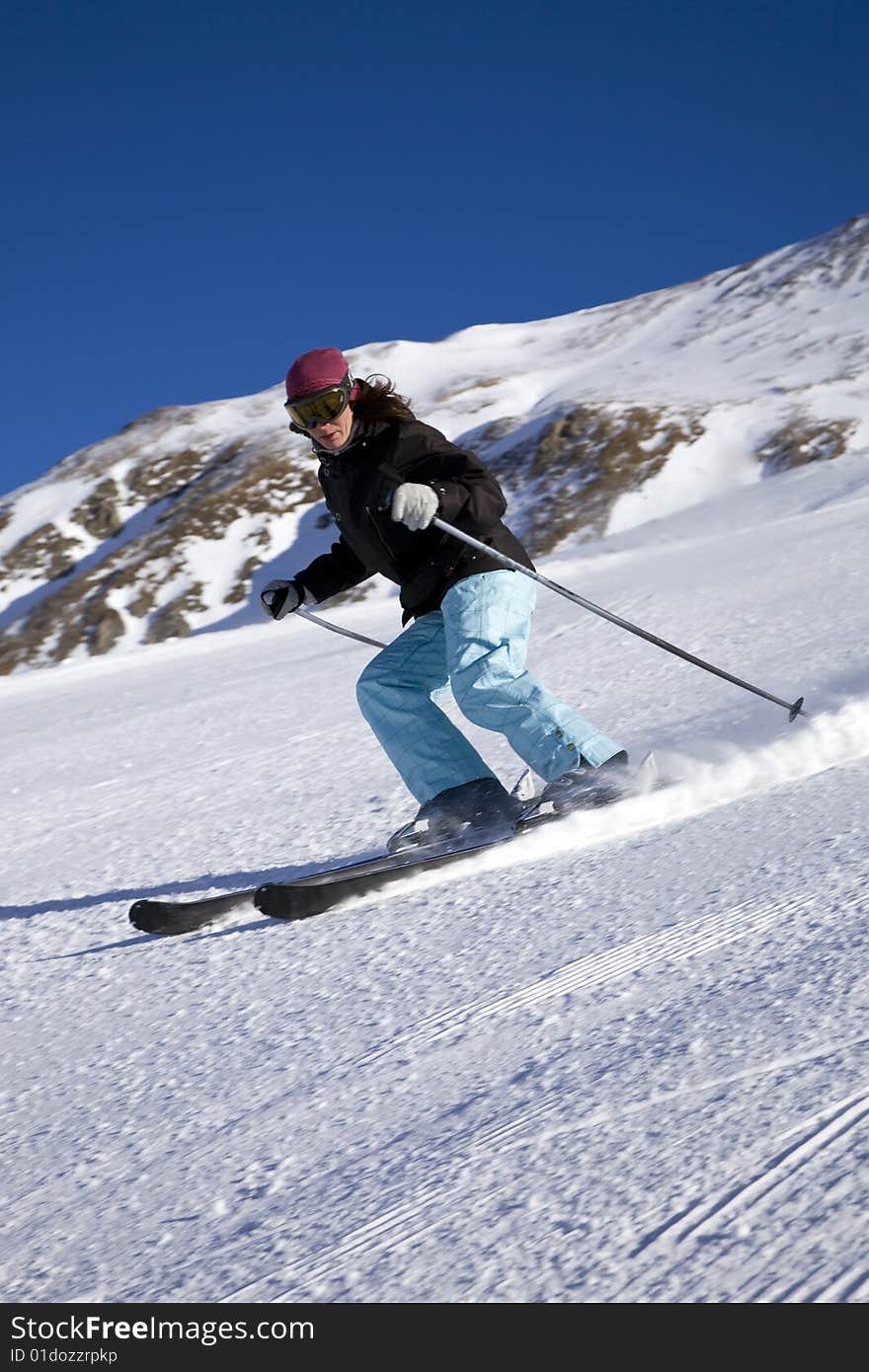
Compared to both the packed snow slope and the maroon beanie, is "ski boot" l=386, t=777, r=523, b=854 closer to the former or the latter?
the packed snow slope

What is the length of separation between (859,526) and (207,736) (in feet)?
18.3

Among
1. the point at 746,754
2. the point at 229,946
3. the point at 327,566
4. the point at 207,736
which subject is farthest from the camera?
the point at 207,736

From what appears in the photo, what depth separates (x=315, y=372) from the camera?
11.4ft

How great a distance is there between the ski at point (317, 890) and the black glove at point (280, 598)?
39.8 inches

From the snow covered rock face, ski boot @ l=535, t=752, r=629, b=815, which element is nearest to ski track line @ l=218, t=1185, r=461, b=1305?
ski boot @ l=535, t=752, r=629, b=815

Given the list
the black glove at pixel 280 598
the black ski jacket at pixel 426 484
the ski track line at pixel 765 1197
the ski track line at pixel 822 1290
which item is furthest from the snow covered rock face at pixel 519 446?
the ski track line at pixel 822 1290

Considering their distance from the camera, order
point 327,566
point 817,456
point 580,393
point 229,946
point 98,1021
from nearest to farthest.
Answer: point 98,1021
point 229,946
point 327,566
point 817,456
point 580,393

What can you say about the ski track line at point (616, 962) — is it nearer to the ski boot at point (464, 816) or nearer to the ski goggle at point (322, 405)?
the ski boot at point (464, 816)

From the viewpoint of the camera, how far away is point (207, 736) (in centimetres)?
628

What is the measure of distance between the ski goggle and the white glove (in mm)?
315

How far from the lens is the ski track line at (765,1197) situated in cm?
132

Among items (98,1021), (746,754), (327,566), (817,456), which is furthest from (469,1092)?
(817,456)

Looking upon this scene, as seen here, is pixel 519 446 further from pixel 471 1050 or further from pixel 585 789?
pixel 471 1050
